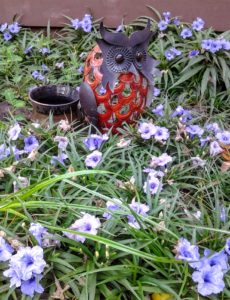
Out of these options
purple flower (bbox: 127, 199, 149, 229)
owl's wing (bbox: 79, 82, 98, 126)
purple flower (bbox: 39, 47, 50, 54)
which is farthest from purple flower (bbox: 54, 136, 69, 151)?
purple flower (bbox: 39, 47, 50, 54)

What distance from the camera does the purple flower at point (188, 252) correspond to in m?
1.63

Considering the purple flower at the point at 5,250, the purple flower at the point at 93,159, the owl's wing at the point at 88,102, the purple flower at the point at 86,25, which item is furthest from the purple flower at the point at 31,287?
the purple flower at the point at 86,25

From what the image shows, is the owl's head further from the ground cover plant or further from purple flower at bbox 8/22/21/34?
purple flower at bbox 8/22/21/34

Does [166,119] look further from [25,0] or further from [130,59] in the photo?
[25,0]

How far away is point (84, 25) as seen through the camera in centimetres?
380

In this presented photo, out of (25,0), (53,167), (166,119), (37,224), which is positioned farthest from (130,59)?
(25,0)

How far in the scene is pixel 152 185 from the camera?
204 cm

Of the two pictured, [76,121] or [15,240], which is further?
[76,121]

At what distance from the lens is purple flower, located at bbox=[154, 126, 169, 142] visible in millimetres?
2371

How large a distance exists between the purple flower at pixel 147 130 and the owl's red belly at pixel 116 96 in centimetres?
19

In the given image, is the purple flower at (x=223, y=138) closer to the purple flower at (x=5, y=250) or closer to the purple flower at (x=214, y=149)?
the purple flower at (x=214, y=149)

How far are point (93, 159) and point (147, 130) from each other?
374mm

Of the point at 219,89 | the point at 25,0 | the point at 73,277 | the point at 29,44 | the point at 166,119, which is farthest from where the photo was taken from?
the point at 25,0

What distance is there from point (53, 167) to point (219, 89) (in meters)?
1.64
